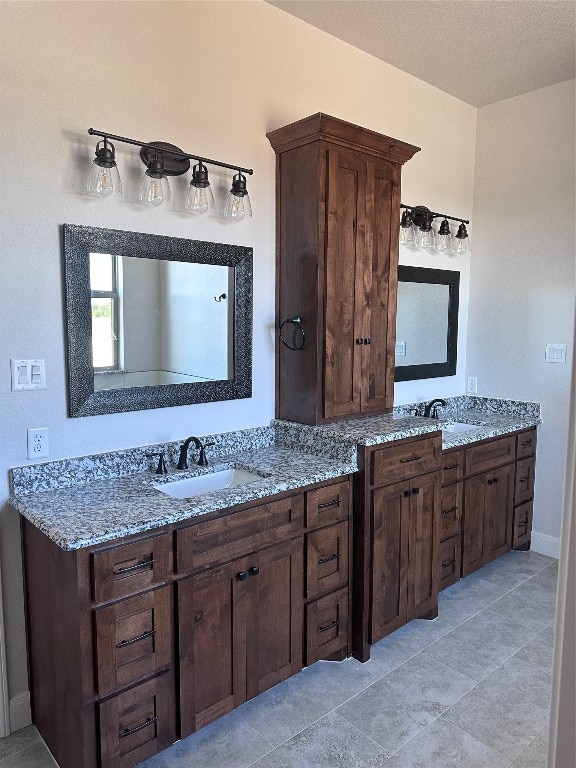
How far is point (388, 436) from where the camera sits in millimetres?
2436

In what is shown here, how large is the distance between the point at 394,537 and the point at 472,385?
1.79 meters

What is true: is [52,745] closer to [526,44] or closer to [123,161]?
[123,161]

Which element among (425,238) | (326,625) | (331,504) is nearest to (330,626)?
(326,625)

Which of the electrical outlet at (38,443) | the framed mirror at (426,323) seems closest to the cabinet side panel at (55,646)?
the electrical outlet at (38,443)

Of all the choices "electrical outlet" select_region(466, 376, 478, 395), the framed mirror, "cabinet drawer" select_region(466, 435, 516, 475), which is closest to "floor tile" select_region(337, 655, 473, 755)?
"cabinet drawer" select_region(466, 435, 516, 475)

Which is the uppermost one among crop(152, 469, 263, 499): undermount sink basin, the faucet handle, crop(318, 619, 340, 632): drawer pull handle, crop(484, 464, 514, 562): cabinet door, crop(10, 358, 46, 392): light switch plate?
crop(10, 358, 46, 392): light switch plate

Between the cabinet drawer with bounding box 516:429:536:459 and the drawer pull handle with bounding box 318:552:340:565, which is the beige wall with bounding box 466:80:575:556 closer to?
the cabinet drawer with bounding box 516:429:536:459

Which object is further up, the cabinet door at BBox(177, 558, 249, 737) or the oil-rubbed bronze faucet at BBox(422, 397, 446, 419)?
the oil-rubbed bronze faucet at BBox(422, 397, 446, 419)

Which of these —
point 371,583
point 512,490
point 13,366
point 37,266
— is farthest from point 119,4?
point 512,490

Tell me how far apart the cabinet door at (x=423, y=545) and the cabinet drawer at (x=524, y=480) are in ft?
3.26

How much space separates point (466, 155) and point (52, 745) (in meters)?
3.97

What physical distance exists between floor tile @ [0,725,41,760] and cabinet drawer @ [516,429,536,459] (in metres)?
2.90

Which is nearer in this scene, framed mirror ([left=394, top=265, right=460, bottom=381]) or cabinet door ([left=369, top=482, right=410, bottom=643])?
cabinet door ([left=369, top=482, right=410, bottom=643])

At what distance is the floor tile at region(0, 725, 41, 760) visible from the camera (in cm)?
194
